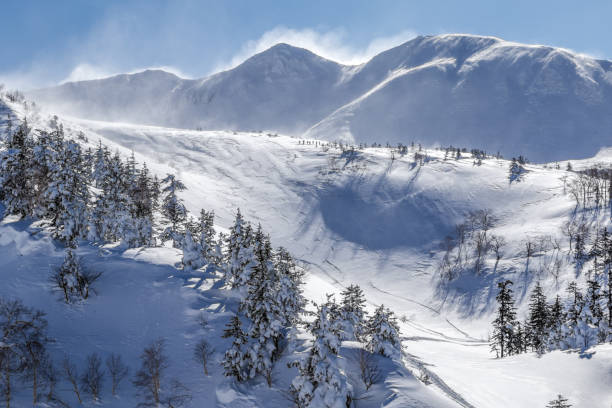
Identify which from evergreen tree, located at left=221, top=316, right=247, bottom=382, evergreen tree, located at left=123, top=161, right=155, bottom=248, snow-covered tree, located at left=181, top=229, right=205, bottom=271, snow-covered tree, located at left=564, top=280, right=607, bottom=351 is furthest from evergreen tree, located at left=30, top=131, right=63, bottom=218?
snow-covered tree, located at left=564, top=280, right=607, bottom=351

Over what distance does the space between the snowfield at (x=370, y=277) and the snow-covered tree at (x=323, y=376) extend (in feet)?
18.2

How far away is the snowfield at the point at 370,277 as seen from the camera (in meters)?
33.2

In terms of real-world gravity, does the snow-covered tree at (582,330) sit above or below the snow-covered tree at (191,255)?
below

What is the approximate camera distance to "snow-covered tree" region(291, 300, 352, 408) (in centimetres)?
2281

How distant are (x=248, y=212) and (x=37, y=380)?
125 meters

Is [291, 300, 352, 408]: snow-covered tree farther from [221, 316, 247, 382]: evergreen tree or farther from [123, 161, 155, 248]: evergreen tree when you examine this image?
[123, 161, 155, 248]: evergreen tree

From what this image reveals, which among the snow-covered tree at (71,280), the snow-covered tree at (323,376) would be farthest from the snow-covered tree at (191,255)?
the snow-covered tree at (323,376)

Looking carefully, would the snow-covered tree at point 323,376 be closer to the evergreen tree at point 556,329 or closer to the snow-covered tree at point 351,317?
the snow-covered tree at point 351,317

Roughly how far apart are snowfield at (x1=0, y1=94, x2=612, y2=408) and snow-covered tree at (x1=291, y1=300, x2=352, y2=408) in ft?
18.2

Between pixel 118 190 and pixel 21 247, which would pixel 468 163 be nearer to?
pixel 118 190

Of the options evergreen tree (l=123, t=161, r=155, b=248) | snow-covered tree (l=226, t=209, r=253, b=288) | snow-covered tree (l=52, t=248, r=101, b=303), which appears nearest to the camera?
snow-covered tree (l=52, t=248, r=101, b=303)

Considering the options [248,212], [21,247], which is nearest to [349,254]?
[248,212]

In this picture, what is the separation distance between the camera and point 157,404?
90.8 ft

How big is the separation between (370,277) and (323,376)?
326ft
